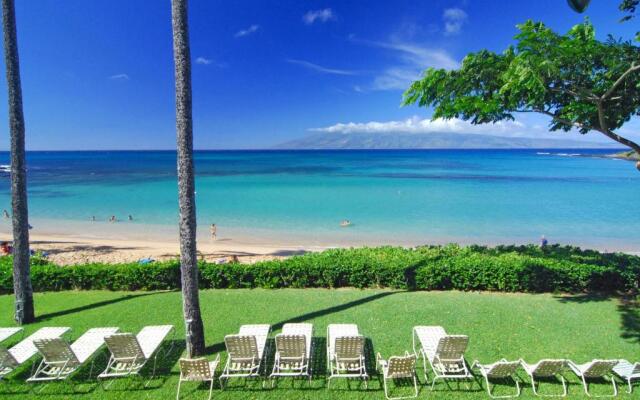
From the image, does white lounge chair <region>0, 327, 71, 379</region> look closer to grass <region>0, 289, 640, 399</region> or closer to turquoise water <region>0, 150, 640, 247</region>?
grass <region>0, 289, 640, 399</region>

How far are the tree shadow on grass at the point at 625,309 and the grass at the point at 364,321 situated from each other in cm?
2

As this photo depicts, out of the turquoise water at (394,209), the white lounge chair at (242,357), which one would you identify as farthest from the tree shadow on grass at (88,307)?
the turquoise water at (394,209)

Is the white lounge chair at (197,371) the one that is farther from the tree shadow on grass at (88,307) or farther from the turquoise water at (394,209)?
the turquoise water at (394,209)

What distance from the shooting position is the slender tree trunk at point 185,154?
5.88 m

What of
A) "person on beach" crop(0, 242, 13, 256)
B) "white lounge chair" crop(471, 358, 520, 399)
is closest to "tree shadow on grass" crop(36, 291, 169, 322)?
"white lounge chair" crop(471, 358, 520, 399)

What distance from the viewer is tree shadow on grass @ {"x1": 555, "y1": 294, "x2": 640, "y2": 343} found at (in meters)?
7.45

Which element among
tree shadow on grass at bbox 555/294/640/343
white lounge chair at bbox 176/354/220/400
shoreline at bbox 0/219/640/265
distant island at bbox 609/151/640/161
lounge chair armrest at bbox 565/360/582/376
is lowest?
shoreline at bbox 0/219/640/265

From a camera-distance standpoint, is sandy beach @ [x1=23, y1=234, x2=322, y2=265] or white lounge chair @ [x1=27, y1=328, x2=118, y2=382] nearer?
white lounge chair @ [x1=27, y1=328, x2=118, y2=382]

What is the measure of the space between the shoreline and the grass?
23.1 ft

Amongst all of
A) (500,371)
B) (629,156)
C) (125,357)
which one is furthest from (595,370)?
(125,357)

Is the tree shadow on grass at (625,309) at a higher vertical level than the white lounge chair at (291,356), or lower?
lower

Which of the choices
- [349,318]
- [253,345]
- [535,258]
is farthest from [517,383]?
[535,258]

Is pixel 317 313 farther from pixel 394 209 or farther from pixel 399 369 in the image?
pixel 394 209

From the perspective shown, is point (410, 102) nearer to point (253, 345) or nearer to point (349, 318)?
point (349, 318)
